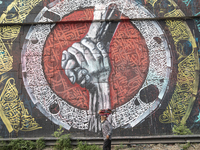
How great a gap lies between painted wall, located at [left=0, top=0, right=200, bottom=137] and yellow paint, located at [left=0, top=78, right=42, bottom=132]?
0.03m

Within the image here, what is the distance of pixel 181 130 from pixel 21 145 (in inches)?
209

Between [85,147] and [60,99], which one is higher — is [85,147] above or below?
below

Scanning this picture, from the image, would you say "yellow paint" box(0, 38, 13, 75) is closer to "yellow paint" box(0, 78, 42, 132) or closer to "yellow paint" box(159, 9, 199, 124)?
"yellow paint" box(0, 78, 42, 132)

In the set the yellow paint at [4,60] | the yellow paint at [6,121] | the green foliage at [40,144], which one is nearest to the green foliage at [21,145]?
the green foliage at [40,144]

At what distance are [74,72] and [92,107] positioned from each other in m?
1.41

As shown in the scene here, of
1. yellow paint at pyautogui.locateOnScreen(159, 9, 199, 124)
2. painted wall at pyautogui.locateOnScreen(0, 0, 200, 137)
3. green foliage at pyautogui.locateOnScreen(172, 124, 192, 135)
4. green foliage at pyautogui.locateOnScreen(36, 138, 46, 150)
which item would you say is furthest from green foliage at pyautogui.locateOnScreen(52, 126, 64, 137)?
green foliage at pyautogui.locateOnScreen(172, 124, 192, 135)

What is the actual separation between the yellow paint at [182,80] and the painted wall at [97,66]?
0.12ft

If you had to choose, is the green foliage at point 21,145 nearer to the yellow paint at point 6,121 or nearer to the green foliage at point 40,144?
the green foliage at point 40,144

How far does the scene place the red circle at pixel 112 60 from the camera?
674cm

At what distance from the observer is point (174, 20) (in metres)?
7.17

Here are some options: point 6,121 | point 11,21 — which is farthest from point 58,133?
point 11,21

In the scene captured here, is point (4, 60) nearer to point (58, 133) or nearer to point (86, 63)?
point (86, 63)

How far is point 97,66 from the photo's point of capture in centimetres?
686

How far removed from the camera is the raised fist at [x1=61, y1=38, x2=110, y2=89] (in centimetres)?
680
